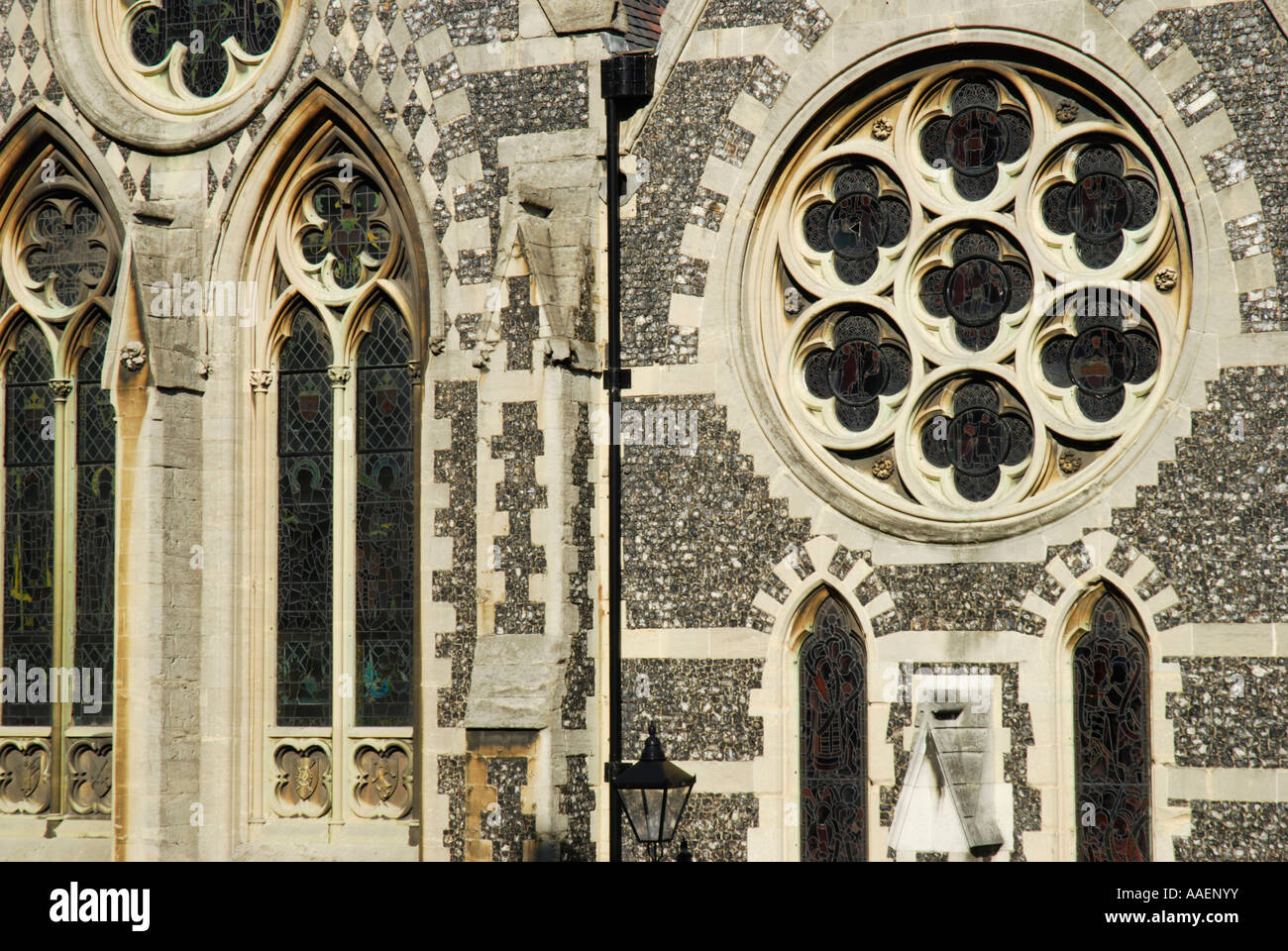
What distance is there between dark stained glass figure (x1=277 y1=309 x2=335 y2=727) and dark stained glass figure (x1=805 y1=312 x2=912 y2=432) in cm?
379

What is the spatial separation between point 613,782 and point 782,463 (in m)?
2.63

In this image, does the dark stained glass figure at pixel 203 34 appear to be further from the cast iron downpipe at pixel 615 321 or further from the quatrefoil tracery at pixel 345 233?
the cast iron downpipe at pixel 615 321

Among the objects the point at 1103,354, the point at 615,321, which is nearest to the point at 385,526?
the point at 615,321

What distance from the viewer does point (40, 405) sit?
1517 centimetres

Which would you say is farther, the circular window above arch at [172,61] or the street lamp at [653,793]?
the circular window above arch at [172,61]

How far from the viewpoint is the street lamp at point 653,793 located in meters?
10.6

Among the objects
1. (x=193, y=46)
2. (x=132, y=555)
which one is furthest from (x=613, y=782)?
(x=193, y=46)

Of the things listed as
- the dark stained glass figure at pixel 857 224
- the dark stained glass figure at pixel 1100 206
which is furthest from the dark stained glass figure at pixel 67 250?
the dark stained glass figure at pixel 1100 206

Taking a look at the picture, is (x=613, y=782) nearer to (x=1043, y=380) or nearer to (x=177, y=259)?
(x=1043, y=380)

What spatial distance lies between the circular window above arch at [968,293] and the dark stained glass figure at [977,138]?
13 millimetres

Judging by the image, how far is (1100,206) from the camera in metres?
12.4

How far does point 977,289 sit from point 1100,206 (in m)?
0.95
